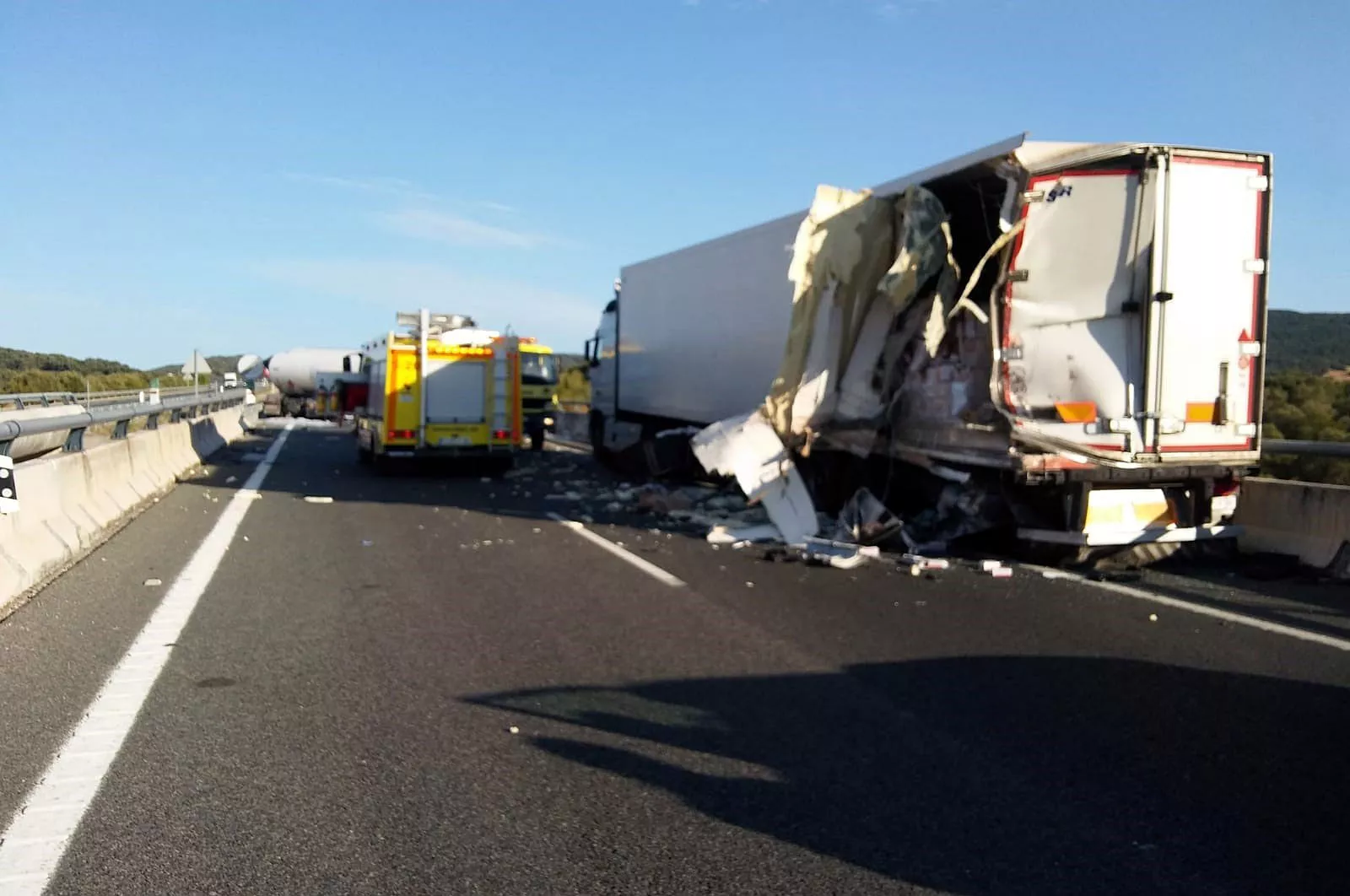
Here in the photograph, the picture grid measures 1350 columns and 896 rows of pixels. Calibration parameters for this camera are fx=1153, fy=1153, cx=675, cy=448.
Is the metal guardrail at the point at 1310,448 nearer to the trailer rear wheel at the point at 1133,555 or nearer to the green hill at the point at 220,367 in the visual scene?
the trailer rear wheel at the point at 1133,555

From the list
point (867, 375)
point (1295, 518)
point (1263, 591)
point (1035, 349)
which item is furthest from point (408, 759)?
point (1295, 518)

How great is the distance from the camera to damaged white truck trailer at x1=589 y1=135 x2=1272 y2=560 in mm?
9656

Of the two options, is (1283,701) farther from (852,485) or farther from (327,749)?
(852,485)

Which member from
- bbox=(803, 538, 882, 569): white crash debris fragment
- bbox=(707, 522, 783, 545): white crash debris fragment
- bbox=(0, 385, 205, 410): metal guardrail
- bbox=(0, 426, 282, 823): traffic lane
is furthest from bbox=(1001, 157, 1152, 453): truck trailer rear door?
bbox=(0, 385, 205, 410): metal guardrail

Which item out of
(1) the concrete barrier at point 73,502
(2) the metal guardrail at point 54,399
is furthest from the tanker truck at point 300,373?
(1) the concrete barrier at point 73,502

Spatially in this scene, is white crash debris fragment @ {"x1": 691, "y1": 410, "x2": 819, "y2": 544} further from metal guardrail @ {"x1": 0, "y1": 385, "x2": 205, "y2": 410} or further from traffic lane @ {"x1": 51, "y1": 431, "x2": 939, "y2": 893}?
metal guardrail @ {"x1": 0, "y1": 385, "x2": 205, "y2": 410}

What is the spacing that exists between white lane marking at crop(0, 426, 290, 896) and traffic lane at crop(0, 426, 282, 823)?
59mm

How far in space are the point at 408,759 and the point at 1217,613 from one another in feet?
19.0

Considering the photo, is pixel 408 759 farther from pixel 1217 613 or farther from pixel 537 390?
pixel 537 390

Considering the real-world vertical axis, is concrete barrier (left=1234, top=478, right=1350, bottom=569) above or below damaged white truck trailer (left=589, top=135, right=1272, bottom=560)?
below

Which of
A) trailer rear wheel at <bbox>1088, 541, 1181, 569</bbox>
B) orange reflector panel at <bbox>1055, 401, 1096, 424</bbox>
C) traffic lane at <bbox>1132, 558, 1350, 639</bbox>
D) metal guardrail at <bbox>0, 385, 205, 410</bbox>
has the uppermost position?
orange reflector panel at <bbox>1055, 401, 1096, 424</bbox>

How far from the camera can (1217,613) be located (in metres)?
8.01

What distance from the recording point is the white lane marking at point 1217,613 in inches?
282

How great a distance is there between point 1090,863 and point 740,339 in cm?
1251
